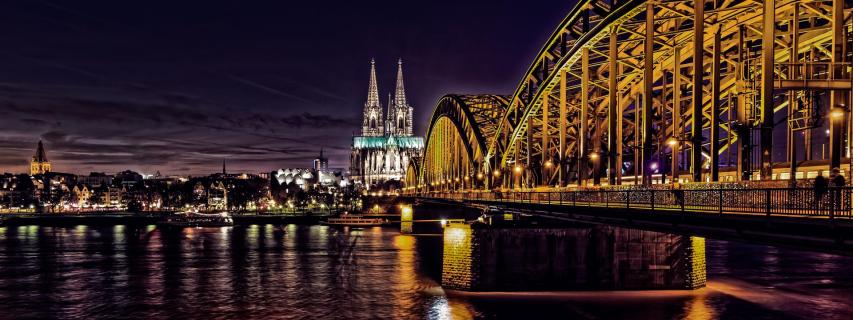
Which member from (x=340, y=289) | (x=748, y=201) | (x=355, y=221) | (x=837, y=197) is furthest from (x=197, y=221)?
(x=837, y=197)

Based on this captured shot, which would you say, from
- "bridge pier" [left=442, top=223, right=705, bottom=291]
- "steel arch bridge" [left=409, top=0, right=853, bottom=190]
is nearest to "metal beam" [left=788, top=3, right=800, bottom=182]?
"steel arch bridge" [left=409, top=0, right=853, bottom=190]

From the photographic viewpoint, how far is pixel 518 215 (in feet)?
169

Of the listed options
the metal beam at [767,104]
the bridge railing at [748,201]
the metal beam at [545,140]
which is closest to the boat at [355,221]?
the metal beam at [545,140]

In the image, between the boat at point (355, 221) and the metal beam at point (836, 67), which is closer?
the metal beam at point (836, 67)

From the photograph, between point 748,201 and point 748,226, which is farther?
point 748,201

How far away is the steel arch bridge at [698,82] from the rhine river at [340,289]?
7.72m

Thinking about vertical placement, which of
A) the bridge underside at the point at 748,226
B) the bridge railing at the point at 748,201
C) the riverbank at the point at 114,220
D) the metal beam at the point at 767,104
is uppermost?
the metal beam at the point at 767,104

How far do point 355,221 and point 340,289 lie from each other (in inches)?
3618

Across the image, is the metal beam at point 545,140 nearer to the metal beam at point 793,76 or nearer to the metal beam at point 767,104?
the metal beam at point 793,76

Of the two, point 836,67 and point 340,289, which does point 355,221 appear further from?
point 836,67

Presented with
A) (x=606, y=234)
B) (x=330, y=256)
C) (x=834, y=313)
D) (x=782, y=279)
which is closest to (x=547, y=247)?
(x=606, y=234)

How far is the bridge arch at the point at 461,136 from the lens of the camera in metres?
109

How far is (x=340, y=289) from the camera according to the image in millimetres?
57000

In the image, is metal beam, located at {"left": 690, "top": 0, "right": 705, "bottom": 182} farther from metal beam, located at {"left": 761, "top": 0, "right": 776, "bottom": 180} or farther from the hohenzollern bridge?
metal beam, located at {"left": 761, "top": 0, "right": 776, "bottom": 180}
